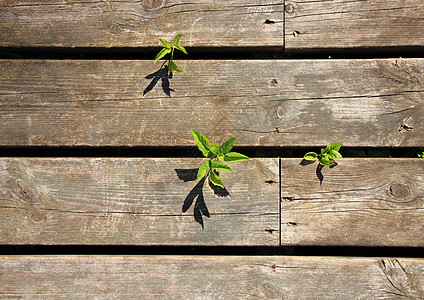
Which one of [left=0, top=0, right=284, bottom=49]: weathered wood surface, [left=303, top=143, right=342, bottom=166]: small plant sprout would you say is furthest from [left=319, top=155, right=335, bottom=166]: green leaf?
[left=0, top=0, right=284, bottom=49]: weathered wood surface

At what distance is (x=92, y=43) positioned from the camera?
6.30 feet

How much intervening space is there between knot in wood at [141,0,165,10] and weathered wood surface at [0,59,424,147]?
346 mm

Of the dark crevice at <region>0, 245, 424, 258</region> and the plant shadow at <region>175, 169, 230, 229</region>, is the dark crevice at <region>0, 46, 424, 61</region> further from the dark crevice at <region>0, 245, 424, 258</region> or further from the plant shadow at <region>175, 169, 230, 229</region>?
the dark crevice at <region>0, 245, 424, 258</region>

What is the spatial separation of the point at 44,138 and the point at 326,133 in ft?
5.50

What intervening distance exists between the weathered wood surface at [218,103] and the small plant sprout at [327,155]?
0.22ft

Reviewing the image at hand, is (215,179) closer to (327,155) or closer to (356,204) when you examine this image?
(327,155)

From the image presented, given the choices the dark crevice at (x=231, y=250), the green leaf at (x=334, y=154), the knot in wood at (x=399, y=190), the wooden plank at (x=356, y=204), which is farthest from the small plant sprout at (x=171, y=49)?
the knot in wood at (x=399, y=190)

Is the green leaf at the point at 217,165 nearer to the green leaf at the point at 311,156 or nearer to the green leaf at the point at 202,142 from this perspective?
the green leaf at the point at 202,142

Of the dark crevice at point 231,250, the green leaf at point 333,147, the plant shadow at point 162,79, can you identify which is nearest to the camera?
the green leaf at point 333,147

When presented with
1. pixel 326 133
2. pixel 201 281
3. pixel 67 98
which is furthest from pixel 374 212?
pixel 67 98

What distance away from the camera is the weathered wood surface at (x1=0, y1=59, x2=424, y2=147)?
1847 millimetres

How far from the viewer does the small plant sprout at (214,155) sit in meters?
1.69

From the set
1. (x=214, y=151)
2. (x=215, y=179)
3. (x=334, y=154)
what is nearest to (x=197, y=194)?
(x=215, y=179)

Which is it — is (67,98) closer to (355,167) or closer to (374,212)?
(355,167)
